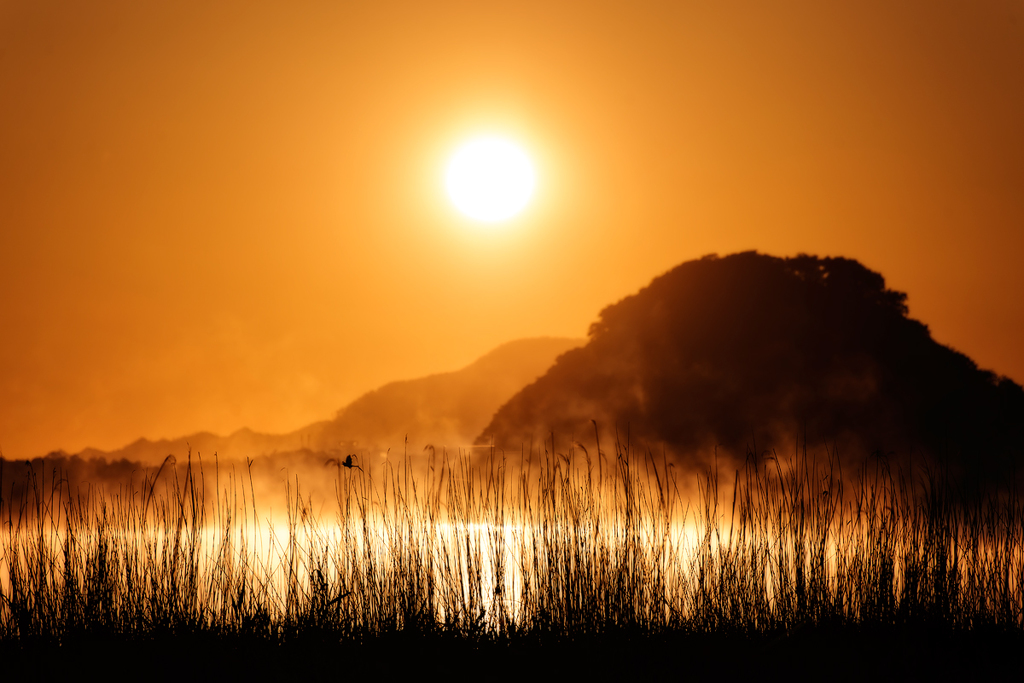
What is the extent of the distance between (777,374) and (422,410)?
5007 cm

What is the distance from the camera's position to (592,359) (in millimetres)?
36344

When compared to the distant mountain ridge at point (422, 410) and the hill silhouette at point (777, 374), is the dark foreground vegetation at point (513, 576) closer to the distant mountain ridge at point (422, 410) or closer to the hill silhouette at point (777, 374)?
the hill silhouette at point (777, 374)

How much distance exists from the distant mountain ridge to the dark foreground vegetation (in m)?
42.1

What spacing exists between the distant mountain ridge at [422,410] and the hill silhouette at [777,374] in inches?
648

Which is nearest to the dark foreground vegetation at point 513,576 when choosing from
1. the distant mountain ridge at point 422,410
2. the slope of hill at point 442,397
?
the distant mountain ridge at point 422,410

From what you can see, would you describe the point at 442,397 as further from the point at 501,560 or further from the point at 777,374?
the point at 501,560

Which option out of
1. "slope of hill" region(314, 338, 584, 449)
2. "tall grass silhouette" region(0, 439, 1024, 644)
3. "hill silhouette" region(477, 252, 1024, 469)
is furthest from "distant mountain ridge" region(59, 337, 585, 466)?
"tall grass silhouette" region(0, 439, 1024, 644)

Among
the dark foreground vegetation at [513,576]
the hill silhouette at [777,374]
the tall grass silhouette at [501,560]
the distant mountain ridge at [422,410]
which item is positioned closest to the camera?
the dark foreground vegetation at [513,576]

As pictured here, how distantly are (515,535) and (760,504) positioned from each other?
77.8 inches

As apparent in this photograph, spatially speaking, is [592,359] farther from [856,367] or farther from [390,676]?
[390,676]

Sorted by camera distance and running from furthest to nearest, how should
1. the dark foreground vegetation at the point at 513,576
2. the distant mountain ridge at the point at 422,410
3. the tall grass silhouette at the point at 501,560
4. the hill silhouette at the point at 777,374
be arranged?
the distant mountain ridge at the point at 422,410
the hill silhouette at the point at 777,374
the tall grass silhouette at the point at 501,560
the dark foreground vegetation at the point at 513,576

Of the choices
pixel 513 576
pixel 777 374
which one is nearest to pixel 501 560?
pixel 513 576

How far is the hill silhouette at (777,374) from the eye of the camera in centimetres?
3052

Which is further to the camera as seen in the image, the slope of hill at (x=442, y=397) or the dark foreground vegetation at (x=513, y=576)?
the slope of hill at (x=442, y=397)
